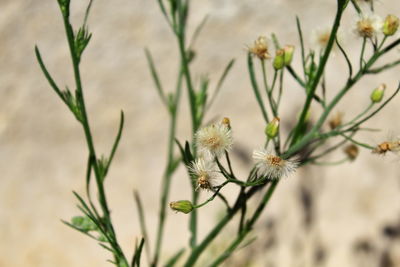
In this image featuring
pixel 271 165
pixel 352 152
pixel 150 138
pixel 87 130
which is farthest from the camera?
pixel 150 138

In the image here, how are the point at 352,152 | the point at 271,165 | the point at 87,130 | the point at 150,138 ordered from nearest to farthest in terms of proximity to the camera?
the point at 271,165, the point at 87,130, the point at 352,152, the point at 150,138

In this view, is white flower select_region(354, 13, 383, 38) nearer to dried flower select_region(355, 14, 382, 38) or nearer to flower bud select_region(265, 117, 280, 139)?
dried flower select_region(355, 14, 382, 38)

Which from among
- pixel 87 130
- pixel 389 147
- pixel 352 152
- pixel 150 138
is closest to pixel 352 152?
pixel 352 152

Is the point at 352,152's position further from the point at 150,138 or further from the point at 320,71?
the point at 150,138

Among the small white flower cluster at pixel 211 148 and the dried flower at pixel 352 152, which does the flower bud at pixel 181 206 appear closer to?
the small white flower cluster at pixel 211 148

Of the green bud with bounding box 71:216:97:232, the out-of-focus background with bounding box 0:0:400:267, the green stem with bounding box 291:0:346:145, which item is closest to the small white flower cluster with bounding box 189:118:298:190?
the green stem with bounding box 291:0:346:145

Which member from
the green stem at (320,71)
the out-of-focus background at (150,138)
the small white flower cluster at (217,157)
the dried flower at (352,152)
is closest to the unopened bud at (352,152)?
the dried flower at (352,152)
